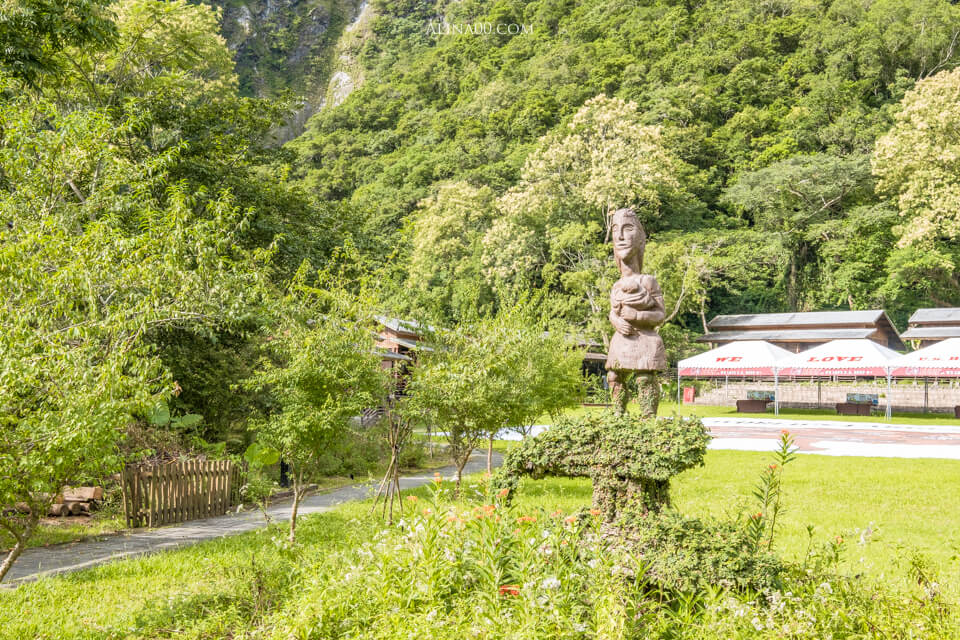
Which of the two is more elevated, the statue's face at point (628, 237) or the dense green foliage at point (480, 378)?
the statue's face at point (628, 237)

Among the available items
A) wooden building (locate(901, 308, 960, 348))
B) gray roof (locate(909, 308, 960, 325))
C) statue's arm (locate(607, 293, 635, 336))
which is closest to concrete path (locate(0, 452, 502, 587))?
statue's arm (locate(607, 293, 635, 336))

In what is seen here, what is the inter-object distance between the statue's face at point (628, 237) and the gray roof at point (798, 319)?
4530 centimetres

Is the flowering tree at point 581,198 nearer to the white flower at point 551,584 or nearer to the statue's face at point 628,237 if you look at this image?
the statue's face at point 628,237

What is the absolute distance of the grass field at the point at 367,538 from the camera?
5.26 metres

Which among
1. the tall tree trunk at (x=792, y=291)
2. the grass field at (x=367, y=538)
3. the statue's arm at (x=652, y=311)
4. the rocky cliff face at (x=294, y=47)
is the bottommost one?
the grass field at (x=367, y=538)

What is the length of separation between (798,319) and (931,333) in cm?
841

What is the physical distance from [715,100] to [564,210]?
74.4 ft

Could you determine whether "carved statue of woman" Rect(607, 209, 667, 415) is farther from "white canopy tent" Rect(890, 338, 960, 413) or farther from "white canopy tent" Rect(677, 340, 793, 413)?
"white canopy tent" Rect(890, 338, 960, 413)

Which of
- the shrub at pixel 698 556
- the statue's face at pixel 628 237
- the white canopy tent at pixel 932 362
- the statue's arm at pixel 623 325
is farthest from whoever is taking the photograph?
the white canopy tent at pixel 932 362

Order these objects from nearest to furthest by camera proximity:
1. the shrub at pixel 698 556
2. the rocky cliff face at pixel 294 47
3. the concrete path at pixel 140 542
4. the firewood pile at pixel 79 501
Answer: the shrub at pixel 698 556 → the concrete path at pixel 140 542 → the firewood pile at pixel 79 501 → the rocky cliff face at pixel 294 47

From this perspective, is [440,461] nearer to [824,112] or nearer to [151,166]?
[151,166]

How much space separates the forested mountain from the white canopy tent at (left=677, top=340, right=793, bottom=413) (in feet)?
27.2

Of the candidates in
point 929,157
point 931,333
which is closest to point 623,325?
point 929,157

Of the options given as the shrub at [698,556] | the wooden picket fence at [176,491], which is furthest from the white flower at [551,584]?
the wooden picket fence at [176,491]
